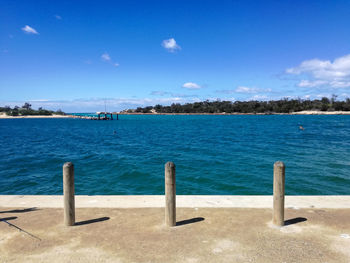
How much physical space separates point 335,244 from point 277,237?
0.95 meters

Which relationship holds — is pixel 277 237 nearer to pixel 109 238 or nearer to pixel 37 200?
pixel 109 238

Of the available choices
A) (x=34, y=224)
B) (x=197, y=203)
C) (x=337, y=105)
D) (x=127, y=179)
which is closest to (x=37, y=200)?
(x=34, y=224)

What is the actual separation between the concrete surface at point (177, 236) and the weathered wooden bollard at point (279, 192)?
0.64 feet

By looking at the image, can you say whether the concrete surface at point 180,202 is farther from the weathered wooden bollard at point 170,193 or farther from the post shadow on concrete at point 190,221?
the weathered wooden bollard at point 170,193

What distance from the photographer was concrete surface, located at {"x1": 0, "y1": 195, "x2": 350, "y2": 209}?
6.28 meters

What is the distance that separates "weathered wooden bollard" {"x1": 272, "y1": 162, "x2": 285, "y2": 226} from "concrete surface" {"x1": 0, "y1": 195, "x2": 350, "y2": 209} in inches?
43.2

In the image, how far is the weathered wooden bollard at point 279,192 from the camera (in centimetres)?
499

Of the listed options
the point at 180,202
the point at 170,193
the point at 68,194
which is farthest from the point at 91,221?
the point at 180,202

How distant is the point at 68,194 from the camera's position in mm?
5137

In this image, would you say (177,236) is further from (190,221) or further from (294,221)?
(294,221)

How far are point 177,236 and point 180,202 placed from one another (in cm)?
185

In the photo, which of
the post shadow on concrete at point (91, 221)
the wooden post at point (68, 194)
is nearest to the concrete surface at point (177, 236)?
the post shadow on concrete at point (91, 221)

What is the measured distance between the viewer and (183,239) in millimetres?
4652

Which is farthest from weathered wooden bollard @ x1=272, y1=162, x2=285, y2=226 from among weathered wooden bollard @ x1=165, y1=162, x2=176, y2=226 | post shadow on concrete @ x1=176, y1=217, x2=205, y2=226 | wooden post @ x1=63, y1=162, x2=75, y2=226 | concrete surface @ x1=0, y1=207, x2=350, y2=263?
wooden post @ x1=63, y1=162, x2=75, y2=226
